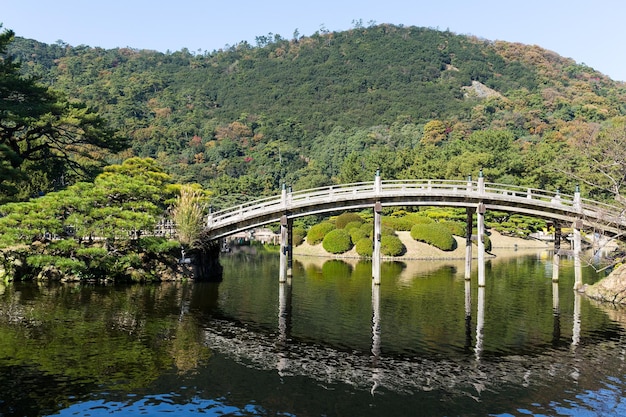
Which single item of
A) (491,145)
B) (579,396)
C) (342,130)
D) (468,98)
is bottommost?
(579,396)

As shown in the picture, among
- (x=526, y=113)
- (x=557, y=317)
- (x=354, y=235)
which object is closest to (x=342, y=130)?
(x=526, y=113)

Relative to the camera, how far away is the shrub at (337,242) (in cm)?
6097

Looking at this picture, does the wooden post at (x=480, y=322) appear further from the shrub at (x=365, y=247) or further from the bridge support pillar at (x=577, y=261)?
the shrub at (x=365, y=247)

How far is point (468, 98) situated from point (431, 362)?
169 m

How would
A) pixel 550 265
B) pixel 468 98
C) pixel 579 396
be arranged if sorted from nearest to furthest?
pixel 579 396 < pixel 550 265 < pixel 468 98

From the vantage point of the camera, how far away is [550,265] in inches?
2087

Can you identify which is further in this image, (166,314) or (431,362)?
(166,314)

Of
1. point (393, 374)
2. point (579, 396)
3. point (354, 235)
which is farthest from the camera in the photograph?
point (354, 235)

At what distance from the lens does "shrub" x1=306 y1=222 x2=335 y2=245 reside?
63844 millimetres

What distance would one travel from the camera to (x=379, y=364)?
20125 millimetres

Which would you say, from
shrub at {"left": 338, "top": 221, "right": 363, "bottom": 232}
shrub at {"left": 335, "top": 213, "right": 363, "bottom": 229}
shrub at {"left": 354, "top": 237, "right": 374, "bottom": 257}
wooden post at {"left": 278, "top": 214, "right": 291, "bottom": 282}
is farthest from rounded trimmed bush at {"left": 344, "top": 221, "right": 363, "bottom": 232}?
wooden post at {"left": 278, "top": 214, "right": 291, "bottom": 282}

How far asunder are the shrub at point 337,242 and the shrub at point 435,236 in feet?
23.5

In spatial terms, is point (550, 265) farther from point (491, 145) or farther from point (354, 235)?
point (491, 145)

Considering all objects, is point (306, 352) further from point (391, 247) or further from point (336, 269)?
point (391, 247)
